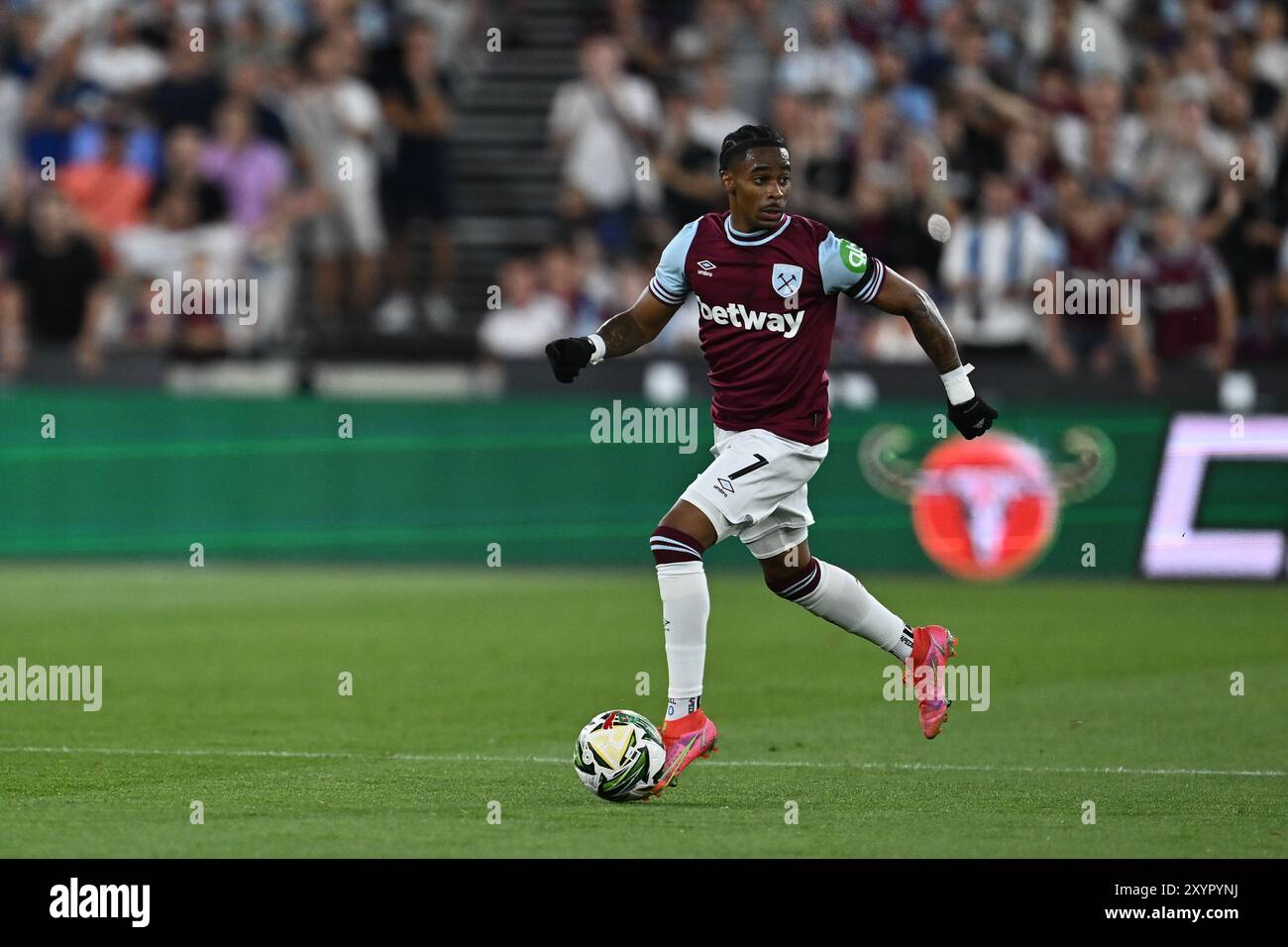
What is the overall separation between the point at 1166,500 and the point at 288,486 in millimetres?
7523

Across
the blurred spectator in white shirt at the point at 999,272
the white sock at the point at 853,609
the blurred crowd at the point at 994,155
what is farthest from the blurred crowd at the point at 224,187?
the white sock at the point at 853,609

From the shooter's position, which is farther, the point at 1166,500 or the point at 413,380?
the point at 413,380

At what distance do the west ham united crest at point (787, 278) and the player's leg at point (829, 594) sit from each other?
1062 millimetres

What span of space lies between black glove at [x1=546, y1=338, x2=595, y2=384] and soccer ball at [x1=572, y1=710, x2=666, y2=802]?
148cm

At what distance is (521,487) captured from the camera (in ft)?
68.3

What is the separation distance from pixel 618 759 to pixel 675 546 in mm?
958

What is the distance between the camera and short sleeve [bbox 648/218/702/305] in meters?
10.1

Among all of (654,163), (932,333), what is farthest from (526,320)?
(932,333)

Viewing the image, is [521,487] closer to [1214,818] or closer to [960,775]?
[960,775]

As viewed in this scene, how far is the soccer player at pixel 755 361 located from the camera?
9703 mm

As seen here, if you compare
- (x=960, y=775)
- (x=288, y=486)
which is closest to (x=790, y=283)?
(x=960, y=775)

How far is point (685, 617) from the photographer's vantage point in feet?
31.7

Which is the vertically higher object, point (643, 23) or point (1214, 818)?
point (643, 23)

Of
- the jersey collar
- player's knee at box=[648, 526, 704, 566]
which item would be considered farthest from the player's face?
player's knee at box=[648, 526, 704, 566]
